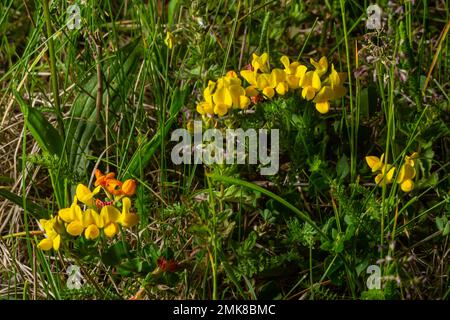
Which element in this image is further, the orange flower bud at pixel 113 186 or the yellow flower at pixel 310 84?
the yellow flower at pixel 310 84

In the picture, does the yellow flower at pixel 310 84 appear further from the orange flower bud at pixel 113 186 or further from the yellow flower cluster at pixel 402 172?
the orange flower bud at pixel 113 186

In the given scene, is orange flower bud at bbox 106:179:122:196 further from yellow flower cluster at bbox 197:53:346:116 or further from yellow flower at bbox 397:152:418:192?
yellow flower at bbox 397:152:418:192

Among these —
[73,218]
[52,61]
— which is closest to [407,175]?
[73,218]

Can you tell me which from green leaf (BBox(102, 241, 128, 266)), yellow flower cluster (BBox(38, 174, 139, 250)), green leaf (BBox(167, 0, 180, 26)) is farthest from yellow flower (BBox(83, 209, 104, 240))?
green leaf (BBox(167, 0, 180, 26))

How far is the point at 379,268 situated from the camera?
5.15ft

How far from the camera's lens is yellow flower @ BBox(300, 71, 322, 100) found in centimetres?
168

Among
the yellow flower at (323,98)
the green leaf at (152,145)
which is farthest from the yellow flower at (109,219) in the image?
the yellow flower at (323,98)

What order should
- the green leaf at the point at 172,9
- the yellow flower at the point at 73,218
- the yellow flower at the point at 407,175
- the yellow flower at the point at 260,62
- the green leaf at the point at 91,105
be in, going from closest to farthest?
the yellow flower at the point at 73,218, the yellow flower at the point at 407,175, the yellow flower at the point at 260,62, the green leaf at the point at 91,105, the green leaf at the point at 172,9

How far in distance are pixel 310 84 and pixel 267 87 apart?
0.31 feet

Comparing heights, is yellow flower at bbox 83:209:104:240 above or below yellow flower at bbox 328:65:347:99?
below

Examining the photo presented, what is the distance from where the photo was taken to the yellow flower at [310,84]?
5.51 ft

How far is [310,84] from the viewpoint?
1693mm
